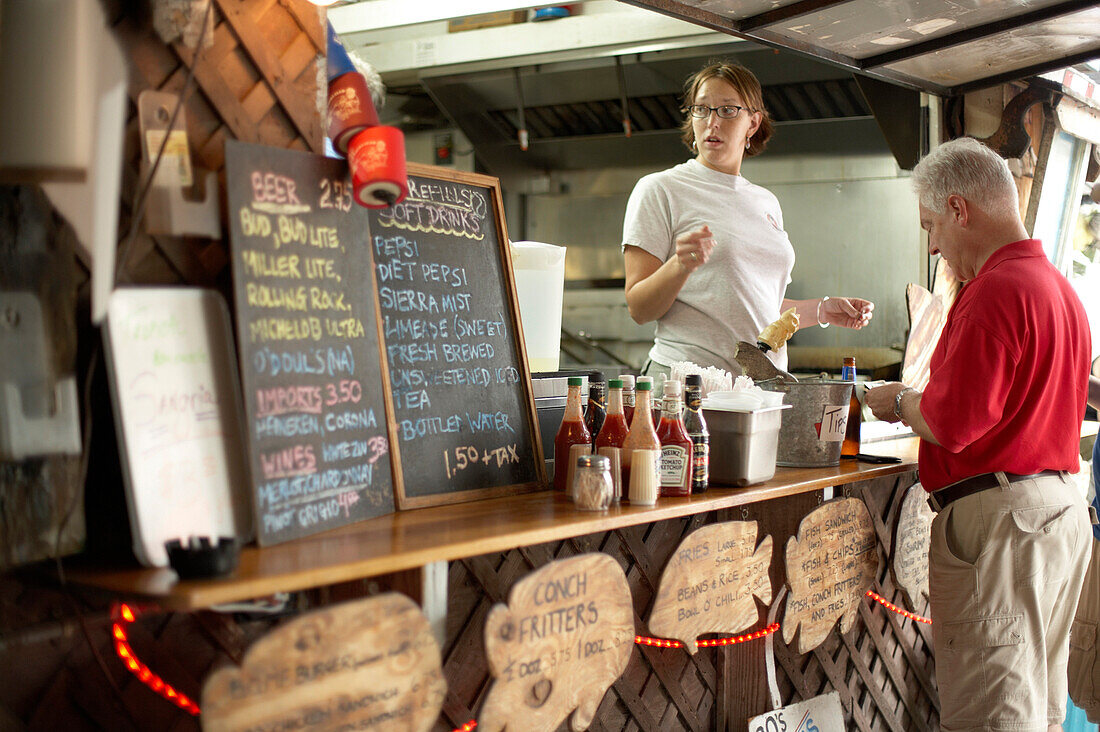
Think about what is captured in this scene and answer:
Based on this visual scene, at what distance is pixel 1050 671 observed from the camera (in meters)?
2.57

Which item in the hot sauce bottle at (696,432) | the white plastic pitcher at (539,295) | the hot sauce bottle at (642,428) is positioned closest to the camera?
the hot sauce bottle at (642,428)

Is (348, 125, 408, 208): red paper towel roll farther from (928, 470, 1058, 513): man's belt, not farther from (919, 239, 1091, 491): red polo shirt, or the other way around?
(928, 470, 1058, 513): man's belt

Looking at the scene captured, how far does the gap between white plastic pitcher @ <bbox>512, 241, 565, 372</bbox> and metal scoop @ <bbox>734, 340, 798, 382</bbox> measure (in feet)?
1.75

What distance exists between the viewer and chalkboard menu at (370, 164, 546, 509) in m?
1.79

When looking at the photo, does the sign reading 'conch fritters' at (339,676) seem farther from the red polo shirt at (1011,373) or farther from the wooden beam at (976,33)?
the wooden beam at (976,33)

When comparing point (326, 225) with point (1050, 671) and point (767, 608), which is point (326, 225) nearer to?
point (767, 608)

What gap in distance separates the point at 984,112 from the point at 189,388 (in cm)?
353

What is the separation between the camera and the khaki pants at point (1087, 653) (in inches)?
128

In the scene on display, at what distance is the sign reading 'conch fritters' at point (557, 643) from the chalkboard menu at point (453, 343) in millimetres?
278

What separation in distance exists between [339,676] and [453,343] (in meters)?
0.77

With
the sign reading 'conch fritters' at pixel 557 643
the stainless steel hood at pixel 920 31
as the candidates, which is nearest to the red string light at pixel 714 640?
the sign reading 'conch fritters' at pixel 557 643

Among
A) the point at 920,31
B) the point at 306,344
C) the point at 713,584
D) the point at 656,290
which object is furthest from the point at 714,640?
the point at 920,31

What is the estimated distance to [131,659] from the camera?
1411mm

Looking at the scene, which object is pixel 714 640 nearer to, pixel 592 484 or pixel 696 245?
pixel 592 484
